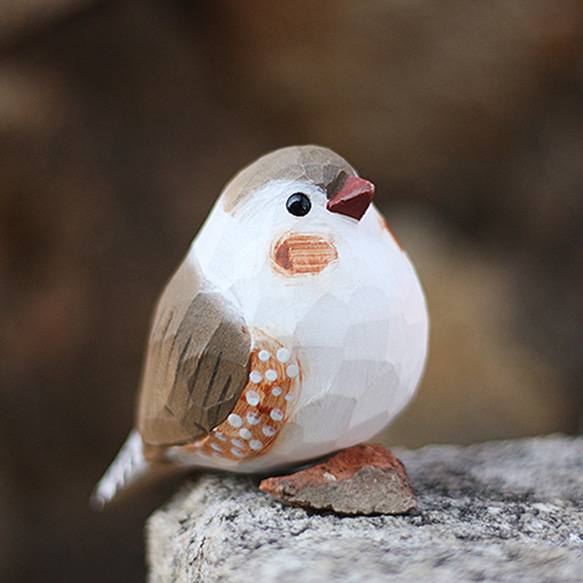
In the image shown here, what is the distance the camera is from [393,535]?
837 mm

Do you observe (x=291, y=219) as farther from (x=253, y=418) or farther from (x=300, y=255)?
(x=253, y=418)

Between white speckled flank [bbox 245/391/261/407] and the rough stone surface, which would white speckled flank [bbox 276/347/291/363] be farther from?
the rough stone surface

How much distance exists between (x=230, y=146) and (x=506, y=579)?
6.51ft

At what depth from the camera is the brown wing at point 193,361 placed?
33.6 inches

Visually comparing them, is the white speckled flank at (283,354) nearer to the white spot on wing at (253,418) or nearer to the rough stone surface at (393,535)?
the white spot on wing at (253,418)

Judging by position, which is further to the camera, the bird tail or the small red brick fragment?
the bird tail

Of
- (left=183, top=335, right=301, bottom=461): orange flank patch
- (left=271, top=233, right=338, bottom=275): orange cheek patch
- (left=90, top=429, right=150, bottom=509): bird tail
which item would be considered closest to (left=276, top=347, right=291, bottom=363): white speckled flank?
(left=183, top=335, right=301, bottom=461): orange flank patch

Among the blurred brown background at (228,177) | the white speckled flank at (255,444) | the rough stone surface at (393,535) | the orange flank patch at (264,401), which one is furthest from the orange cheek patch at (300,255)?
the blurred brown background at (228,177)

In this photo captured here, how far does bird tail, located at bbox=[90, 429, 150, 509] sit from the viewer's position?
1.11 metres

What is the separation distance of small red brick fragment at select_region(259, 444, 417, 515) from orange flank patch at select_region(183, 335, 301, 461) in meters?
0.08

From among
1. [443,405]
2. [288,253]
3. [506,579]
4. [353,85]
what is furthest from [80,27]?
[506,579]

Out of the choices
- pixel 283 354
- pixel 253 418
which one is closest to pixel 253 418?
pixel 253 418

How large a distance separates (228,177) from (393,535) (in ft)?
5.93

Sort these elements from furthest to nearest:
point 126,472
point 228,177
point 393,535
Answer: point 228,177, point 126,472, point 393,535
